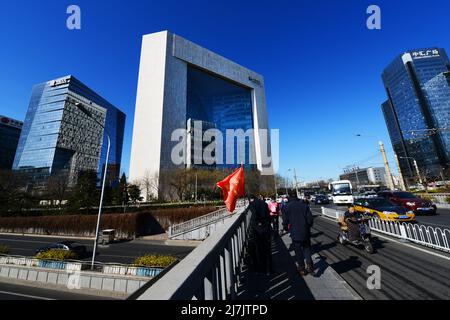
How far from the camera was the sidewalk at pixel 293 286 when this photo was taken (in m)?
3.37

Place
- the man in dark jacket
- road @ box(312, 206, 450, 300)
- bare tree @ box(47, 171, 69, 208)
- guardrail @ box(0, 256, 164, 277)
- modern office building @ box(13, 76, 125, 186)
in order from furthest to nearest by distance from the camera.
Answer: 1. modern office building @ box(13, 76, 125, 186)
2. bare tree @ box(47, 171, 69, 208)
3. guardrail @ box(0, 256, 164, 277)
4. the man in dark jacket
5. road @ box(312, 206, 450, 300)

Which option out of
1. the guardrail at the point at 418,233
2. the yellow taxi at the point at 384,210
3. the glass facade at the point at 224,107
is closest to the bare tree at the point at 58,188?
the glass facade at the point at 224,107

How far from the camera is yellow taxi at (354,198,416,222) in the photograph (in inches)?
391

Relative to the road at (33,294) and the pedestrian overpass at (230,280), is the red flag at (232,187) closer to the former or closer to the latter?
the pedestrian overpass at (230,280)

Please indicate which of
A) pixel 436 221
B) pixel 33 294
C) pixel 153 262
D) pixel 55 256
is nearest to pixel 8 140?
pixel 55 256

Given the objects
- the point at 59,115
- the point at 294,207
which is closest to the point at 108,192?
the point at 294,207

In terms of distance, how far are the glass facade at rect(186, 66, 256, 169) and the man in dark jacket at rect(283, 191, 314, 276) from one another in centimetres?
7083

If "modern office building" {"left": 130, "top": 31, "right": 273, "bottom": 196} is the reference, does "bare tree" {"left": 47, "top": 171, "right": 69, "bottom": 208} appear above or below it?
below

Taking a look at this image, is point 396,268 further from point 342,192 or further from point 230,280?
point 342,192

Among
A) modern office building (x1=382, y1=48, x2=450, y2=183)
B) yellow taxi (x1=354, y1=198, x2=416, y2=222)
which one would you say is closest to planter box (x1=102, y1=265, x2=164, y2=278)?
yellow taxi (x1=354, y1=198, x2=416, y2=222)

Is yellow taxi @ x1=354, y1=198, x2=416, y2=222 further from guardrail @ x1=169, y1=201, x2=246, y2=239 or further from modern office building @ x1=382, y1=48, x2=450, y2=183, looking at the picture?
modern office building @ x1=382, y1=48, x2=450, y2=183

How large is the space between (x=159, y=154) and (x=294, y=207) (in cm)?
5138

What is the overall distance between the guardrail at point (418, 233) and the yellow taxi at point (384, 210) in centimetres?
59

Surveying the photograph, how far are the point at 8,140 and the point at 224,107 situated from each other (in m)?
89.1
